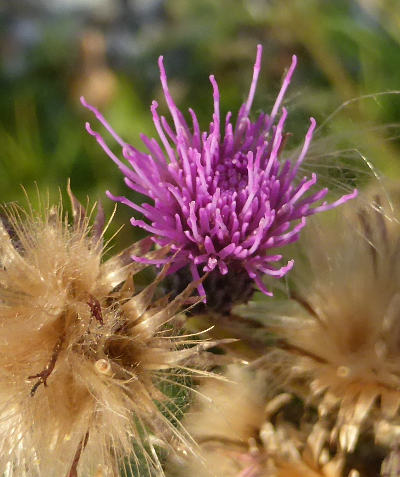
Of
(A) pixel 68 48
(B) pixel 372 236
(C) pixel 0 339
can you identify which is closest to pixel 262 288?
(B) pixel 372 236

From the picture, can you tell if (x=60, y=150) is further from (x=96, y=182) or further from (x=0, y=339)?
(x=0, y=339)

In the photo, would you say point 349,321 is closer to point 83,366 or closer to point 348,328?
point 348,328

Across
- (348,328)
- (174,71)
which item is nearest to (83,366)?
(348,328)

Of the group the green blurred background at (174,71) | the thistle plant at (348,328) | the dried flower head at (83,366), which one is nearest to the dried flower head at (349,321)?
the thistle plant at (348,328)

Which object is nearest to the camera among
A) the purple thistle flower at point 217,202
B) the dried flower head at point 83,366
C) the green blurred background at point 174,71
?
the dried flower head at point 83,366

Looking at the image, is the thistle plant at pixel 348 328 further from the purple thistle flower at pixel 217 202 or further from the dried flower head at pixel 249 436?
the purple thistle flower at pixel 217 202

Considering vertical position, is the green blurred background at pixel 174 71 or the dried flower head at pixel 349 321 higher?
the dried flower head at pixel 349 321

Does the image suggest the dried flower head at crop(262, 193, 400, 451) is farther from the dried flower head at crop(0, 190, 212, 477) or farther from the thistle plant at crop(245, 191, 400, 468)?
the dried flower head at crop(0, 190, 212, 477)
